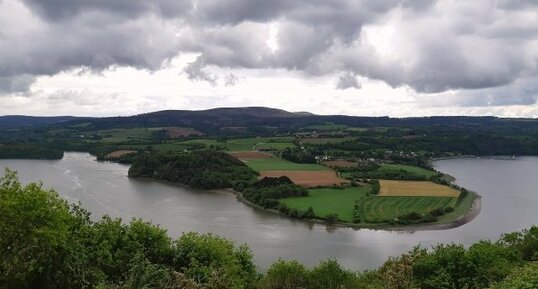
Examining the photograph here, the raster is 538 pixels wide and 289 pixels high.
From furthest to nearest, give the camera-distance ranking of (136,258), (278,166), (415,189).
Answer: (278,166), (415,189), (136,258)

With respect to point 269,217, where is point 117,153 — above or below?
above

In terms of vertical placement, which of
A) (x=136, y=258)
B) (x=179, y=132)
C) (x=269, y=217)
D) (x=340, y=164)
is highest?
(x=179, y=132)

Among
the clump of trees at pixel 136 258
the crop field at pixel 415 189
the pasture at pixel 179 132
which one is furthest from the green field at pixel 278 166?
the pasture at pixel 179 132

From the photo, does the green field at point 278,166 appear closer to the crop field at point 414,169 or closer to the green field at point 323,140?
the crop field at point 414,169

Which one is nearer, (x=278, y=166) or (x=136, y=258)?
(x=136, y=258)

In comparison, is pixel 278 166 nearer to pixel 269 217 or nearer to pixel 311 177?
pixel 311 177

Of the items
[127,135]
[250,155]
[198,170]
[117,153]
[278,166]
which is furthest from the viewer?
[127,135]

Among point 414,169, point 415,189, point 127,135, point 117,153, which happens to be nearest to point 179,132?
point 127,135

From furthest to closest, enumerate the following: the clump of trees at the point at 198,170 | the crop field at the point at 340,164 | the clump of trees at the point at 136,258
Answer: the crop field at the point at 340,164 → the clump of trees at the point at 198,170 → the clump of trees at the point at 136,258
